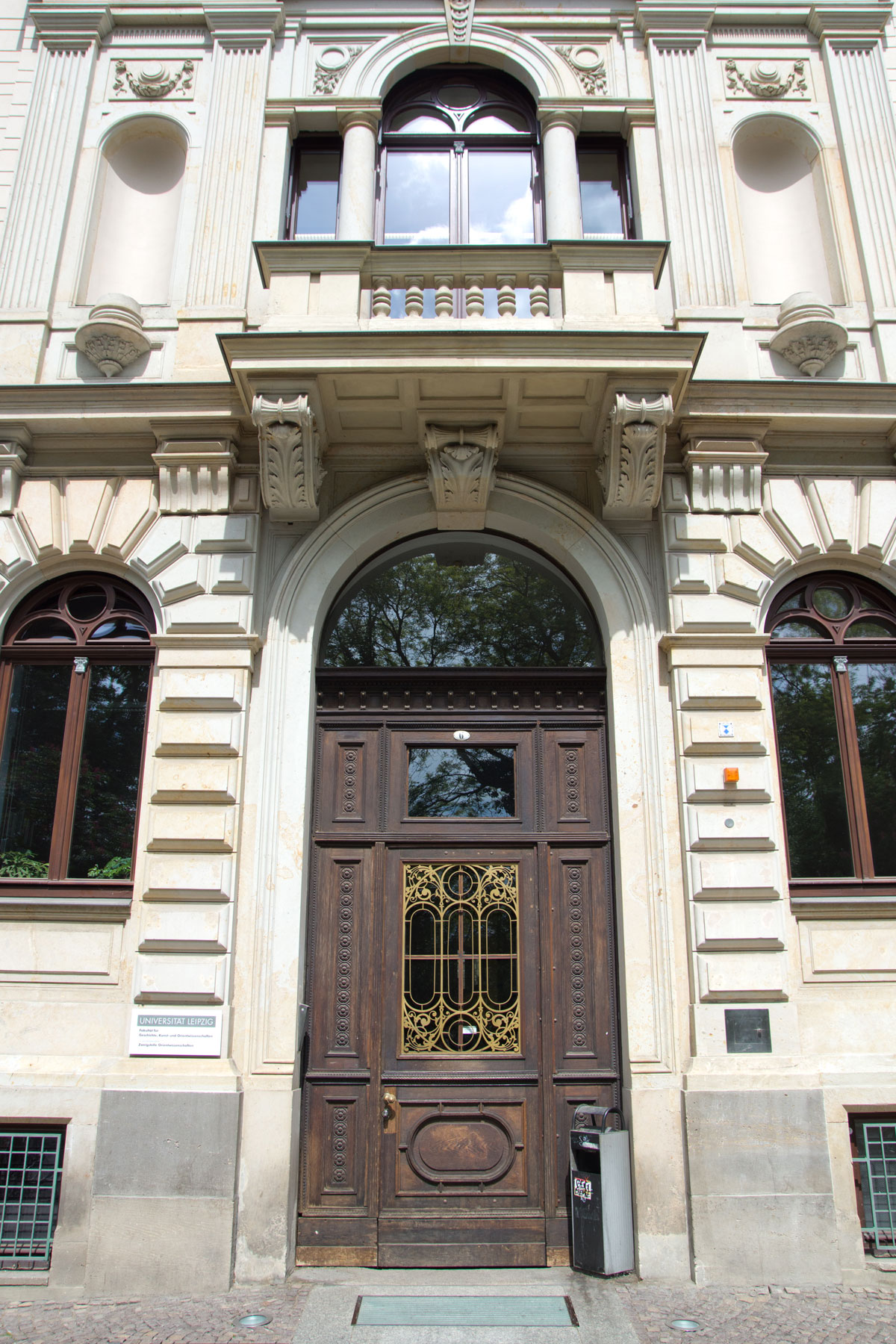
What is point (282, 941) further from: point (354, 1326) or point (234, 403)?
point (234, 403)

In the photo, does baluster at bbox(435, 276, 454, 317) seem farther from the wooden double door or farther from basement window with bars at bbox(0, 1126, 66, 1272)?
basement window with bars at bbox(0, 1126, 66, 1272)

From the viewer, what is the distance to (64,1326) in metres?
5.79

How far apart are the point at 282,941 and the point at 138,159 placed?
7840mm

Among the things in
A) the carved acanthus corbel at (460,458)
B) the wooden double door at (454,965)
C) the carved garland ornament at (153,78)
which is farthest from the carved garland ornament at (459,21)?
the wooden double door at (454,965)

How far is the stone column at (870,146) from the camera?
858 cm

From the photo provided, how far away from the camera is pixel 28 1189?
21.9 ft

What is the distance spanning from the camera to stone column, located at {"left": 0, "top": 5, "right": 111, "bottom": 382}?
8.45 m

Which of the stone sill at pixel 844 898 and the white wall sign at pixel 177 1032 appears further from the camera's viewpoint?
the stone sill at pixel 844 898

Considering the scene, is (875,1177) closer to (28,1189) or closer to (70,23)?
(28,1189)

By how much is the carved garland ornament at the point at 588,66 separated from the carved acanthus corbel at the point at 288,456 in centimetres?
484

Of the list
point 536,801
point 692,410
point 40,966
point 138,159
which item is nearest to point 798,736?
point 536,801

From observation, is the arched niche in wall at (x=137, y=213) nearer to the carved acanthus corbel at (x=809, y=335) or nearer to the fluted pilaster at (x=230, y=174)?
the fluted pilaster at (x=230, y=174)

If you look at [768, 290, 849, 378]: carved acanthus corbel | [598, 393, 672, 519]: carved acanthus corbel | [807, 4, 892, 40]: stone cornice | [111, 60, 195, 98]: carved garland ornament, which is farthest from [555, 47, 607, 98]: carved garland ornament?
[598, 393, 672, 519]: carved acanthus corbel

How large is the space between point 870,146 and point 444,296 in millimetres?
4642
